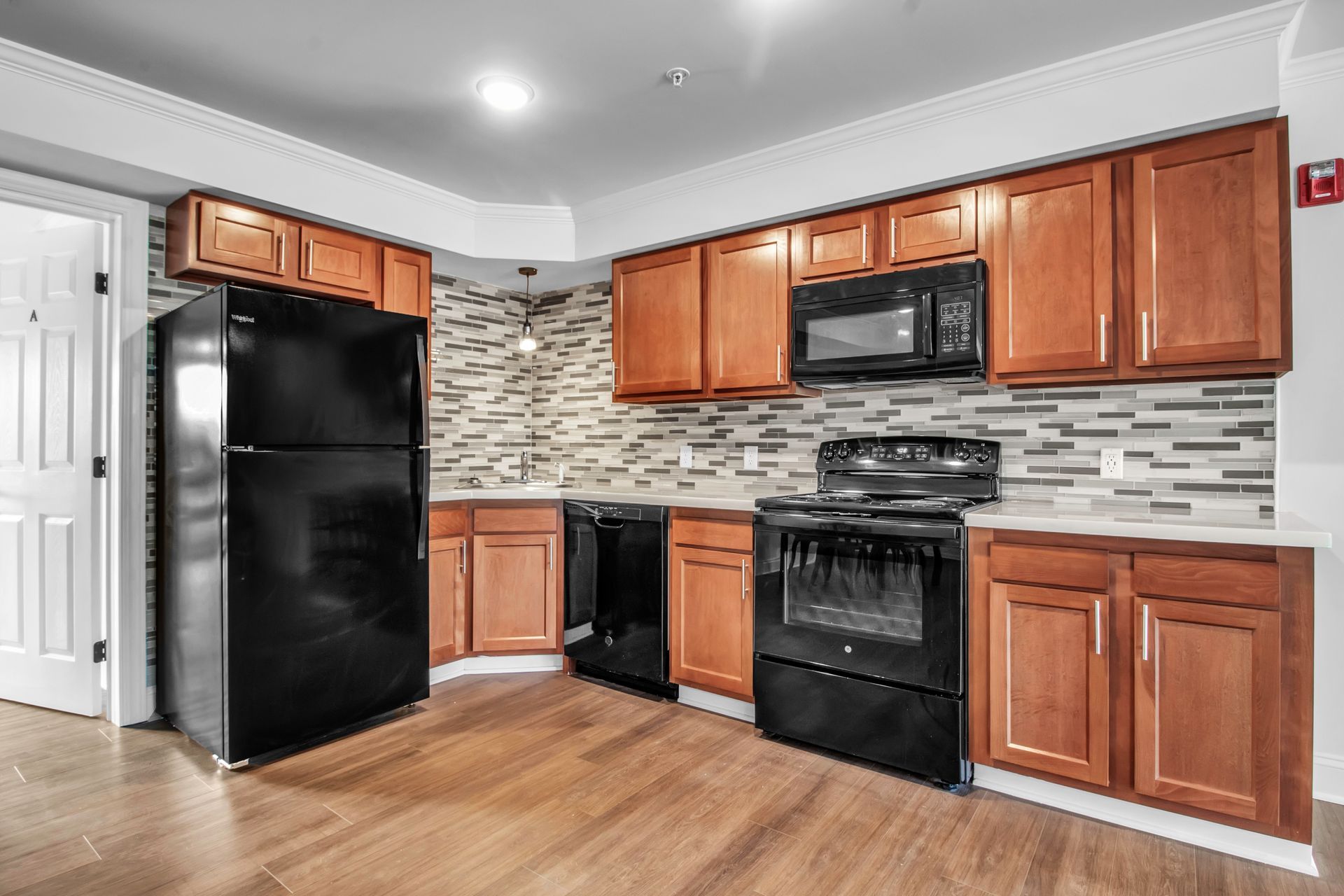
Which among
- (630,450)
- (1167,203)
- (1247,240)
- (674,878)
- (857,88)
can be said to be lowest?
(674,878)

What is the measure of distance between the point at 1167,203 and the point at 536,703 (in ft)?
10.2

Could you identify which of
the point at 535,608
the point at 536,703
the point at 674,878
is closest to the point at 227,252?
the point at 535,608

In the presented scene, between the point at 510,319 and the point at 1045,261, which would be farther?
the point at 510,319

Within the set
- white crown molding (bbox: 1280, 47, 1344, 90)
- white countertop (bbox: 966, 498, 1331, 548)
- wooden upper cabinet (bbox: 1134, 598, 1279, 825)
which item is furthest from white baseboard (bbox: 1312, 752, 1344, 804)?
white crown molding (bbox: 1280, 47, 1344, 90)

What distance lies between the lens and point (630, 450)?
4062mm

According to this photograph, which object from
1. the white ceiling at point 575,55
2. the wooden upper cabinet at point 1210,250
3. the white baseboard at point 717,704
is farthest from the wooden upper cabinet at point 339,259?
the wooden upper cabinet at point 1210,250

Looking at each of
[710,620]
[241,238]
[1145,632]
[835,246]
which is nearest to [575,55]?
[835,246]

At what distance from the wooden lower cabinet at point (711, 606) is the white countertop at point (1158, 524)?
979 millimetres

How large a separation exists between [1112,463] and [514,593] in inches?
107

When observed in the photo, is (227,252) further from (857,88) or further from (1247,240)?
(1247,240)

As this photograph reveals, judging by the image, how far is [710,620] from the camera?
3008mm

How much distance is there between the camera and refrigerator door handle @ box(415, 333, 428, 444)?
2984mm

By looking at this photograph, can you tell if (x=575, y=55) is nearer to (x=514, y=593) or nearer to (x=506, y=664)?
(x=514, y=593)

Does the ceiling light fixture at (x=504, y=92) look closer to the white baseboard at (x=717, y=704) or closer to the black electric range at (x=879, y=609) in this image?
the black electric range at (x=879, y=609)
